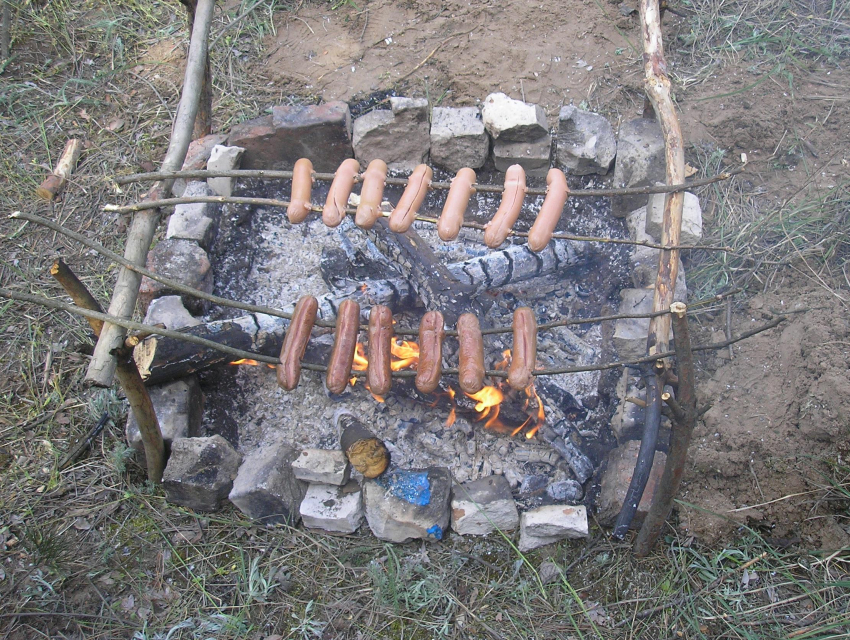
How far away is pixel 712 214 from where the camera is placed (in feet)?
13.5

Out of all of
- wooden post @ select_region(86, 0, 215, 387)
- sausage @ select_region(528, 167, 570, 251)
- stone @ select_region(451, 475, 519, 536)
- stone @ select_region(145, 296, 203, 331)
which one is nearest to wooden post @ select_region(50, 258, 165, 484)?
wooden post @ select_region(86, 0, 215, 387)

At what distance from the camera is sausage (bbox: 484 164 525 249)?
94.1 inches

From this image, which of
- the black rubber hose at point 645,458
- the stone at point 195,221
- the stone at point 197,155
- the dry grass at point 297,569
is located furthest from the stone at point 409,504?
the stone at point 197,155

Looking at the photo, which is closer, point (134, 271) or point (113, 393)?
point (134, 271)

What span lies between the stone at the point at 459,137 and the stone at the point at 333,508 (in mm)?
2482

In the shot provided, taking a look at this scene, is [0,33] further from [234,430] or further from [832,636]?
[832,636]

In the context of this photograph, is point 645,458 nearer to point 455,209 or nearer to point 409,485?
point 409,485

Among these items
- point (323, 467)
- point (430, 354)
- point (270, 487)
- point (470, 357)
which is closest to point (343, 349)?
point (430, 354)

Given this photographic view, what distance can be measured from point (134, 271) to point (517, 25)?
14.2 ft

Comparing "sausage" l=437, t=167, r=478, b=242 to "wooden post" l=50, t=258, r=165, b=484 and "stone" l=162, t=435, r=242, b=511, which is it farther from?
"stone" l=162, t=435, r=242, b=511

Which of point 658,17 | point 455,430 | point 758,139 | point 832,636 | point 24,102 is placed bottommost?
point 832,636

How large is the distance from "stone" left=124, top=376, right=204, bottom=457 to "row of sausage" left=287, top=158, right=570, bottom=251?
1.56m

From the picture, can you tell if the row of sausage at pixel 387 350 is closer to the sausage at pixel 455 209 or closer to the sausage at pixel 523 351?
the sausage at pixel 523 351

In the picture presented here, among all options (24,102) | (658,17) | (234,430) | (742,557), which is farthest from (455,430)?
(24,102)
